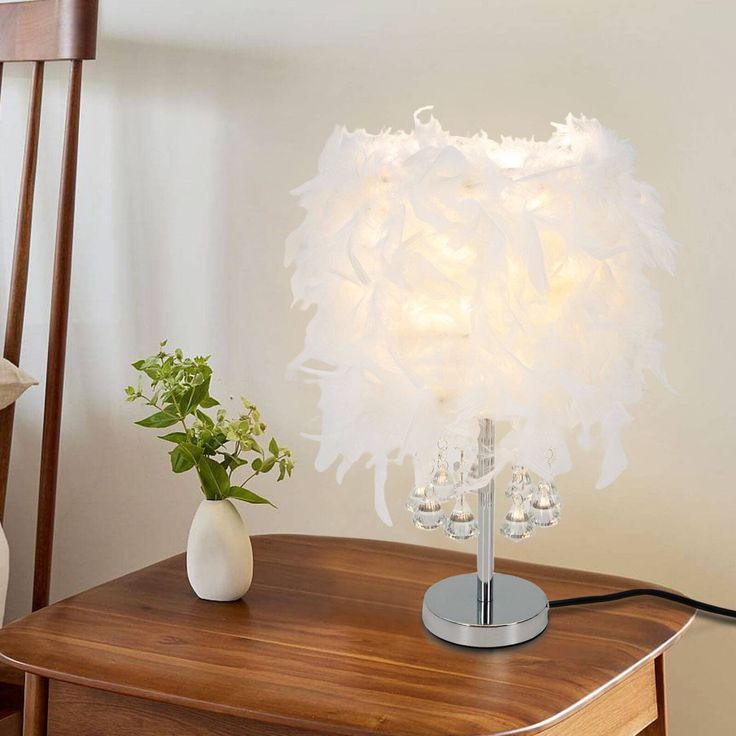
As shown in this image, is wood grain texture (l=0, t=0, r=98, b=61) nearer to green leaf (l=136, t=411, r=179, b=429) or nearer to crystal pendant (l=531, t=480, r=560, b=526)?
green leaf (l=136, t=411, r=179, b=429)

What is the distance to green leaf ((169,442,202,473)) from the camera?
1029mm

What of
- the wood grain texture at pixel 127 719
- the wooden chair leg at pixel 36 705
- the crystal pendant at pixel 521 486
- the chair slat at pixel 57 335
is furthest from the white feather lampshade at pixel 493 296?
the chair slat at pixel 57 335

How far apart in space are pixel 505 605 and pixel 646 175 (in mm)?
523

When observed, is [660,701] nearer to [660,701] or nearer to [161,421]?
[660,701]

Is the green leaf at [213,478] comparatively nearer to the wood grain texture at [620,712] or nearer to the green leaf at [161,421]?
the green leaf at [161,421]

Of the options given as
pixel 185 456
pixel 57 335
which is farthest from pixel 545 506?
pixel 57 335

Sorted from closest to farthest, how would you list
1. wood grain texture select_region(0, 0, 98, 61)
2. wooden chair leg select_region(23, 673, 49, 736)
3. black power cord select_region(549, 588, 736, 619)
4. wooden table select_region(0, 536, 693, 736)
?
1. wooden table select_region(0, 536, 693, 736)
2. wooden chair leg select_region(23, 673, 49, 736)
3. black power cord select_region(549, 588, 736, 619)
4. wood grain texture select_region(0, 0, 98, 61)

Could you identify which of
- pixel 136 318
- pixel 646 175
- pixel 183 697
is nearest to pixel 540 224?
pixel 646 175

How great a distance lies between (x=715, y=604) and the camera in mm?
1153

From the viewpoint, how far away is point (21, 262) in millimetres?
1331

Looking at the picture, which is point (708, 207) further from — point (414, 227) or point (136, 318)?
point (136, 318)

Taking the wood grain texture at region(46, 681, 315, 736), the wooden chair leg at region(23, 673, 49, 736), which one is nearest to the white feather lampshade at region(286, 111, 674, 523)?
the wood grain texture at region(46, 681, 315, 736)

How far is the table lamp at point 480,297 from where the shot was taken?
2.75 ft

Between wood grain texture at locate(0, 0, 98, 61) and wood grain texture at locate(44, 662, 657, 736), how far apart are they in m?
0.81
